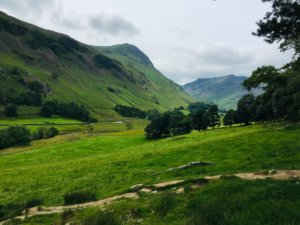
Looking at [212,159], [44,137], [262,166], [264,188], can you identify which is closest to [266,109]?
[212,159]

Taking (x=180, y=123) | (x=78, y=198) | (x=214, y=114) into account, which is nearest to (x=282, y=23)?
(x=78, y=198)

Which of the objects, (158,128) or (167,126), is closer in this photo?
(158,128)

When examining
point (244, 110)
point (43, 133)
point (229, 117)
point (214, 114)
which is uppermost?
→ point (244, 110)

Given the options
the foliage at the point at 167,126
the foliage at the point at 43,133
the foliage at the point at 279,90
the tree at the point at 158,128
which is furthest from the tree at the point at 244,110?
the foliage at the point at 43,133

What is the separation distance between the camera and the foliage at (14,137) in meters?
144

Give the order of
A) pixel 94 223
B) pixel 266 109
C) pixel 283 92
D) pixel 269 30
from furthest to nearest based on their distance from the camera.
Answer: pixel 266 109
pixel 283 92
pixel 269 30
pixel 94 223

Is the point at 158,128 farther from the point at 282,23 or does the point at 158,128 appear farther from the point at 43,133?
the point at 282,23

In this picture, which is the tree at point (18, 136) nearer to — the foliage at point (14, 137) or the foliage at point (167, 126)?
the foliage at point (14, 137)

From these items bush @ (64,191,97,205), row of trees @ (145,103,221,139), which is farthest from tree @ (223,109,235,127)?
bush @ (64,191,97,205)

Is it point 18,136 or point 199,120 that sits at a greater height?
point 199,120

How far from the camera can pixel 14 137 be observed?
482 feet

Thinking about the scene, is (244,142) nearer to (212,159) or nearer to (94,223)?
(212,159)

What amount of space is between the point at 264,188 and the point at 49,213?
14.0 meters

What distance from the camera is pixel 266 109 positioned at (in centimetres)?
9262
